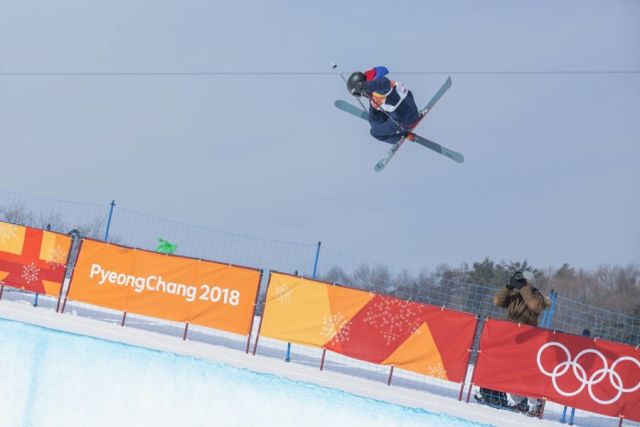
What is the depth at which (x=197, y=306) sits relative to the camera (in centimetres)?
1227

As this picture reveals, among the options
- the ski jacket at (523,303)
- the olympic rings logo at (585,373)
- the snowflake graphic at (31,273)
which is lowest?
the snowflake graphic at (31,273)

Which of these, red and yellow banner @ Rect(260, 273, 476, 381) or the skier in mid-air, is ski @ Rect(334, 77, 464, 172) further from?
red and yellow banner @ Rect(260, 273, 476, 381)

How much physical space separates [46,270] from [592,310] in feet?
30.7

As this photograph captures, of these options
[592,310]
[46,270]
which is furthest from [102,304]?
[592,310]

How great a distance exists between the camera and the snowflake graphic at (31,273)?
13.2m

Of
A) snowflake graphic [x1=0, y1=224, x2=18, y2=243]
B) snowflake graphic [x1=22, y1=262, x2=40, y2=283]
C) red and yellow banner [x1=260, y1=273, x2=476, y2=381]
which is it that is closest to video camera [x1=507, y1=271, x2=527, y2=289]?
red and yellow banner [x1=260, y1=273, x2=476, y2=381]

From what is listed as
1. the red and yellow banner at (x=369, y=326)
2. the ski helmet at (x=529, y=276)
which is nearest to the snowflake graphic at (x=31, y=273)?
the red and yellow banner at (x=369, y=326)

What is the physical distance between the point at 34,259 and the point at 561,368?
8568 millimetres

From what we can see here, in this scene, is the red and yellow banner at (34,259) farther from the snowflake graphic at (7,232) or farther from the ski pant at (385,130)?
the ski pant at (385,130)

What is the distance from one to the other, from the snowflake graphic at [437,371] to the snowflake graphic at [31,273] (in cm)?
675

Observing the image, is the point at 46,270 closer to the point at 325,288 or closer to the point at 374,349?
the point at 325,288

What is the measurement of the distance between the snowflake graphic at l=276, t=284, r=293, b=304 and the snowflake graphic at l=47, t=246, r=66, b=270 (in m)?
3.92

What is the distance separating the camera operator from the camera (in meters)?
10.8

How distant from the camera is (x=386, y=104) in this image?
11.1 m
